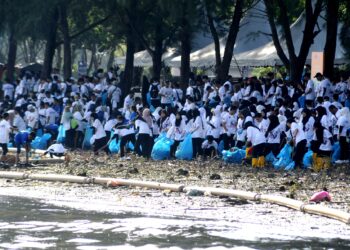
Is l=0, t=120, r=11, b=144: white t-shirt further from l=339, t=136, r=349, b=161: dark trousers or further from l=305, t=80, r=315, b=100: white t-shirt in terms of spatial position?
l=339, t=136, r=349, b=161: dark trousers

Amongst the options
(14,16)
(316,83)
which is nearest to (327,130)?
(316,83)

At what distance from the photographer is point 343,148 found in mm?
27141

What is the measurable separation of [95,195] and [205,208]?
3374 millimetres

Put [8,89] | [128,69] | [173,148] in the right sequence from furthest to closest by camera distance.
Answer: [8,89], [128,69], [173,148]

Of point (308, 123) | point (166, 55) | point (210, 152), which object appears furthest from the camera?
point (166, 55)

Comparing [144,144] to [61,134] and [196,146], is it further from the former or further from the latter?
[61,134]

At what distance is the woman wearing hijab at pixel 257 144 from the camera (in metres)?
27.6

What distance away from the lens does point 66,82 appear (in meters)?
40.6

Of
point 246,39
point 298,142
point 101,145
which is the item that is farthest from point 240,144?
point 246,39

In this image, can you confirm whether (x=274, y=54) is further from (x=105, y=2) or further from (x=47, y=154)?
(x=47, y=154)

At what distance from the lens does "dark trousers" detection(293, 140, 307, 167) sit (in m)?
26.7

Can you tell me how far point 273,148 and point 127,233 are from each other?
506 inches

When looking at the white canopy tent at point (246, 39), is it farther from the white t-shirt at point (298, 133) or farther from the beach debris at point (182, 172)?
the beach debris at point (182, 172)

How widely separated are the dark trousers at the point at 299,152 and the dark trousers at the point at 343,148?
0.94 m
